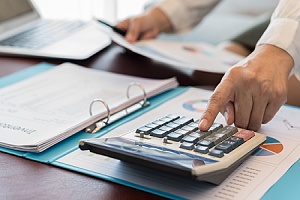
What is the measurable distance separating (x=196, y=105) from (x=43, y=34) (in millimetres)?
542

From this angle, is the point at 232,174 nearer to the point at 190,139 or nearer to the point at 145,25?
the point at 190,139

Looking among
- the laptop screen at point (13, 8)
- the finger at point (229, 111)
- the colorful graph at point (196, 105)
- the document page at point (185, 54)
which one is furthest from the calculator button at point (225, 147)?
the laptop screen at point (13, 8)

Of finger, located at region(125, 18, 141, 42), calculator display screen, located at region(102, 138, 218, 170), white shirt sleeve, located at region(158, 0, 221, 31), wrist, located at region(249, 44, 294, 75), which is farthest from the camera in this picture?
white shirt sleeve, located at region(158, 0, 221, 31)

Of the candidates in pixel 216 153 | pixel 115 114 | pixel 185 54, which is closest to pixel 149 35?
pixel 185 54

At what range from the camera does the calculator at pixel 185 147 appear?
1.87 ft

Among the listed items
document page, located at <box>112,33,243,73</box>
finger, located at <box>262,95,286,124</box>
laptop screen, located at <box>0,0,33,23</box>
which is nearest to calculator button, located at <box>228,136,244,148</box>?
finger, located at <box>262,95,286,124</box>

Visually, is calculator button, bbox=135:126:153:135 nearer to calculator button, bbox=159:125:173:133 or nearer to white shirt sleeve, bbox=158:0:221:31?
calculator button, bbox=159:125:173:133

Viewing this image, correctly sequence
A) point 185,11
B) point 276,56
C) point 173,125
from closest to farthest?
point 173,125
point 276,56
point 185,11

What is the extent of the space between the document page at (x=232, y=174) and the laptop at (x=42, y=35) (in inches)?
16.5

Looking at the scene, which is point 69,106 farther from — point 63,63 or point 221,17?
point 221,17

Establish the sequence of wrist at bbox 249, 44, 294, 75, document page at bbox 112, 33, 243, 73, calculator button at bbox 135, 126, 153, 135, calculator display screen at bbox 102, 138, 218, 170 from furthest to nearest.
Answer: document page at bbox 112, 33, 243, 73 < wrist at bbox 249, 44, 294, 75 < calculator button at bbox 135, 126, 153, 135 < calculator display screen at bbox 102, 138, 218, 170

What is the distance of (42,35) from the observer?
1265 millimetres

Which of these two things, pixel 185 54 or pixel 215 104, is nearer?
pixel 215 104

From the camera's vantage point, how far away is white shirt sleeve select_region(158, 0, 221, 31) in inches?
51.7
